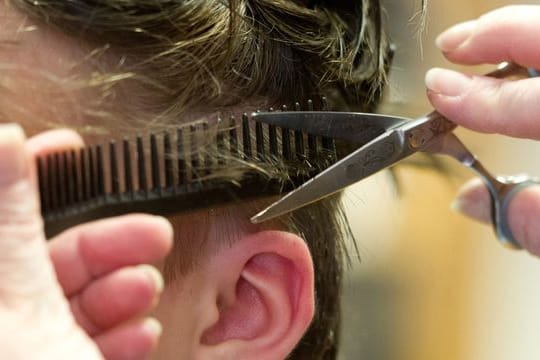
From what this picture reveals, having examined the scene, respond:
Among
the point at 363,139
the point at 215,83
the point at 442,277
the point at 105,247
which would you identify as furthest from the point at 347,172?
the point at 442,277

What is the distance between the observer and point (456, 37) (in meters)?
0.75

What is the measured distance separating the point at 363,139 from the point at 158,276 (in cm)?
27

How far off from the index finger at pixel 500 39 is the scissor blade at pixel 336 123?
0.37 ft

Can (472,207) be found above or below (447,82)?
below

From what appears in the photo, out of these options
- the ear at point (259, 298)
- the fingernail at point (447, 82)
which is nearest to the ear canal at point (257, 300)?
the ear at point (259, 298)

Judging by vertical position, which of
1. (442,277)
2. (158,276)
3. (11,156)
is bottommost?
(442,277)

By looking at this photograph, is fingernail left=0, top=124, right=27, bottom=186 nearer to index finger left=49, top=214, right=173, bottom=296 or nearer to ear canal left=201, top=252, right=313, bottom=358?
index finger left=49, top=214, right=173, bottom=296

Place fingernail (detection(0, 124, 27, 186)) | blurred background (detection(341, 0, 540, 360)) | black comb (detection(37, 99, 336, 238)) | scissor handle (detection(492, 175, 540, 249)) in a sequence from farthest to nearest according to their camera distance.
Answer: blurred background (detection(341, 0, 540, 360))
scissor handle (detection(492, 175, 540, 249))
black comb (detection(37, 99, 336, 238))
fingernail (detection(0, 124, 27, 186))

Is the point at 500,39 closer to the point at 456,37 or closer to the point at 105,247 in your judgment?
the point at 456,37

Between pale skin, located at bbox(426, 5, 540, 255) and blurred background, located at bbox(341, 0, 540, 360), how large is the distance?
0.27 m

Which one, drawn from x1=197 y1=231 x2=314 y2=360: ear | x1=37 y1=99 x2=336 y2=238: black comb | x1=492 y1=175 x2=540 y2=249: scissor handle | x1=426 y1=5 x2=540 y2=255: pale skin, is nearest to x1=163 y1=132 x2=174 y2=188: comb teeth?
x1=37 y1=99 x2=336 y2=238: black comb

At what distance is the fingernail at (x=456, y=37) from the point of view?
737 millimetres

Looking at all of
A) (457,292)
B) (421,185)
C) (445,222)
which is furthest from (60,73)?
(457,292)

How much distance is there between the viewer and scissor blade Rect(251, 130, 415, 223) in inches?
25.1
